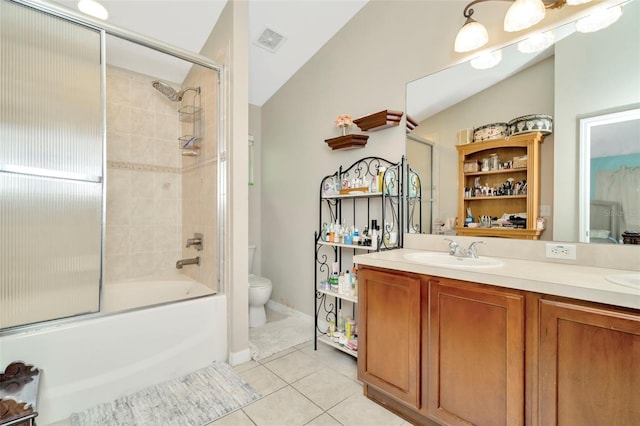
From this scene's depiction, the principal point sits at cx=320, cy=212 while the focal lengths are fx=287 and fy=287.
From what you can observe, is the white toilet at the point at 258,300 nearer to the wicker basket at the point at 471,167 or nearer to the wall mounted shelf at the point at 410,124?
the wall mounted shelf at the point at 410,124

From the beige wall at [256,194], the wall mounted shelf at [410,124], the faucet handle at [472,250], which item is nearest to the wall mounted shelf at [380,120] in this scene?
the wall mounted shelf at [410,124]

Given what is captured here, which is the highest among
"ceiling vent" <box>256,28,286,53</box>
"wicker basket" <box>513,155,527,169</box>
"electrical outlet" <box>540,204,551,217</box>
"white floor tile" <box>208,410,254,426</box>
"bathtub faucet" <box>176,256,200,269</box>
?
"ceiling vent" <box>256,28,286,53</box>

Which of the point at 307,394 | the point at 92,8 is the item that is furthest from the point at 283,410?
the point at 92,8

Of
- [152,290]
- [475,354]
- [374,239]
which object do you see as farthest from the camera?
[152,290]

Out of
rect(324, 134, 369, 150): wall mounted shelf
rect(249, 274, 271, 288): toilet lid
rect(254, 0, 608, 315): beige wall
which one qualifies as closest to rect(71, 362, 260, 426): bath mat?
rect(249, 274, 271, 288): toilet lid

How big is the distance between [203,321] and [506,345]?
6.25 feet

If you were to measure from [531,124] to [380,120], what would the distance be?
3.11ft

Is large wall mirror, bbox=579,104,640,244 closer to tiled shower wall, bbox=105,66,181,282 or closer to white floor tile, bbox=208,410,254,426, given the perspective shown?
white floor tile, bbox=208,410,254,426

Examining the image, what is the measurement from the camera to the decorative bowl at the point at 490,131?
1712 mm

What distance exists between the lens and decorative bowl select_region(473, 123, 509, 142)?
5.62 feet

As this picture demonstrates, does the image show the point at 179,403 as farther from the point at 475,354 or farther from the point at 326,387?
the point at 475,354

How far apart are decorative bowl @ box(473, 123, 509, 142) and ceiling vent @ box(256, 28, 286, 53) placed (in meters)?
1.98

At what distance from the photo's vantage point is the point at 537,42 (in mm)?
1619

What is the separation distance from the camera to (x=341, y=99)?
267 cm
